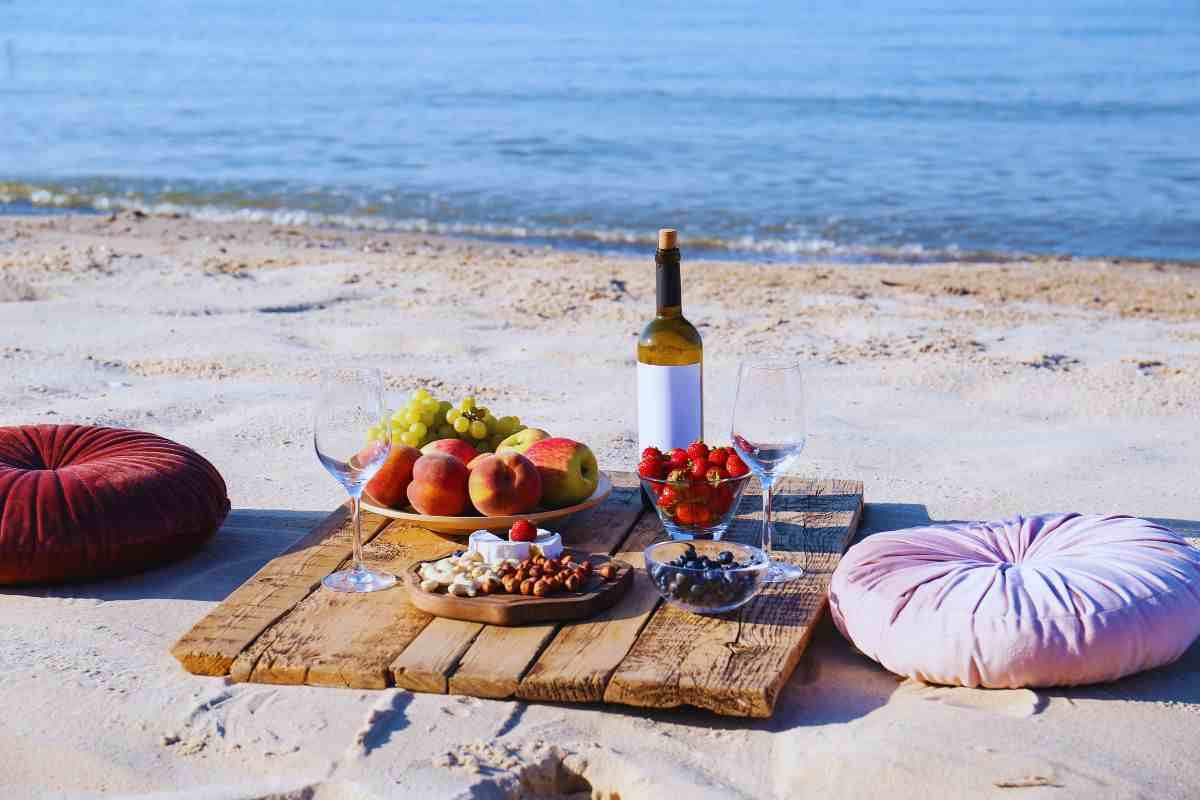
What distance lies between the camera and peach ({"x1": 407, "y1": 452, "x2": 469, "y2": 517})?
3.69 m

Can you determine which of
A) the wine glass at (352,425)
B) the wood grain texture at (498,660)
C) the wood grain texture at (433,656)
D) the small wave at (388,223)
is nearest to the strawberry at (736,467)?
the wood grain texture at (498,660)

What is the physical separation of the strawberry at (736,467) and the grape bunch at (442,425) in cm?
95

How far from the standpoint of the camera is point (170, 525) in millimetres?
3994

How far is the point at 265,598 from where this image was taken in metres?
3.44

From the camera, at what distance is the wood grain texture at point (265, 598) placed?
3.19 m

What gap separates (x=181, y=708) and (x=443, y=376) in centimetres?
397

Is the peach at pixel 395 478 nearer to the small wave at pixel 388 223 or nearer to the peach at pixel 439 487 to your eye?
the peach at pixel 439 487

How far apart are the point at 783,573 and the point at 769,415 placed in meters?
0.46

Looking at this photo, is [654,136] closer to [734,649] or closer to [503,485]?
[503,485]

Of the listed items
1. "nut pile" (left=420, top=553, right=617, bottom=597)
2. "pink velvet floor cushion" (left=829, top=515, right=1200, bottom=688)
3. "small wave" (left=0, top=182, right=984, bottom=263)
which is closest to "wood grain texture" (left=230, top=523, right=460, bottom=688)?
"nut pile" (left=420, top=553, right=617, bottom=597)

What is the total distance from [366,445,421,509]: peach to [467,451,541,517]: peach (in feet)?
0.74

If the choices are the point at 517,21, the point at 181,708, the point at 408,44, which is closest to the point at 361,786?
the point at 181,708

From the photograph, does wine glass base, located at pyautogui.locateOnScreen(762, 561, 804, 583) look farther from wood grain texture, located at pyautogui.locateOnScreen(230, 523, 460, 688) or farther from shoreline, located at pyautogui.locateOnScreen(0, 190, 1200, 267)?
shoreline, located at pyautogui.locateOnScreen(0, 190, 1200, 267)

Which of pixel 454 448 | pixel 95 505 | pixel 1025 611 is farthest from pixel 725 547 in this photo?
pixel 95 505
